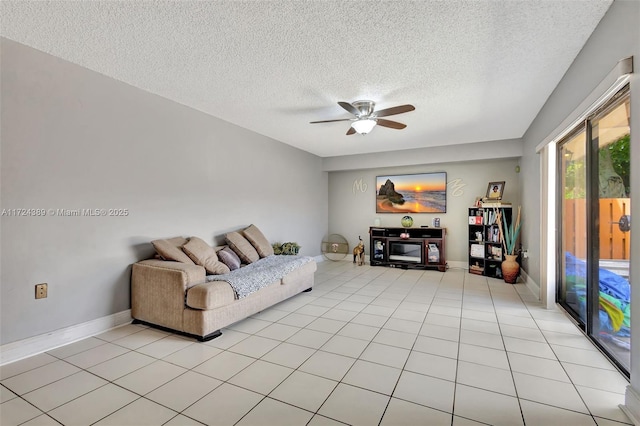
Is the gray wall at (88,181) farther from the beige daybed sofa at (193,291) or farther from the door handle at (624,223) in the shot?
the door handle at (624,223)

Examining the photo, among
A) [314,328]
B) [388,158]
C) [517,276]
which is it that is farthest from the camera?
[388,158]

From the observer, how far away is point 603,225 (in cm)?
233

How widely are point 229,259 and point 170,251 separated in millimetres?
789

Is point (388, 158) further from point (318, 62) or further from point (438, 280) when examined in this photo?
point (318, 62)

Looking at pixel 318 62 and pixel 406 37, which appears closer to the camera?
pixel 406 37

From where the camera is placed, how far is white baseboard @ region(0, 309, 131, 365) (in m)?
2.30

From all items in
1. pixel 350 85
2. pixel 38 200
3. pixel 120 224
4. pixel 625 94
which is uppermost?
pixel 350 85

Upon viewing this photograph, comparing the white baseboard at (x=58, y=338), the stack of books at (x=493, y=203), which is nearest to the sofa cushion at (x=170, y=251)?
the white baseboard at (x=58, y=338)

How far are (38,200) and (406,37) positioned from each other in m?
3.28

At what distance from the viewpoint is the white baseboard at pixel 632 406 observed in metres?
1.59

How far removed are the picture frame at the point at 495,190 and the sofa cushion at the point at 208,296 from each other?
4951 mm

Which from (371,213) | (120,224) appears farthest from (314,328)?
(371,213)

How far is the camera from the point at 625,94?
6.57 feet

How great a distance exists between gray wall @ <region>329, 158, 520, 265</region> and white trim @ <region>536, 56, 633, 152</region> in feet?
9.35
